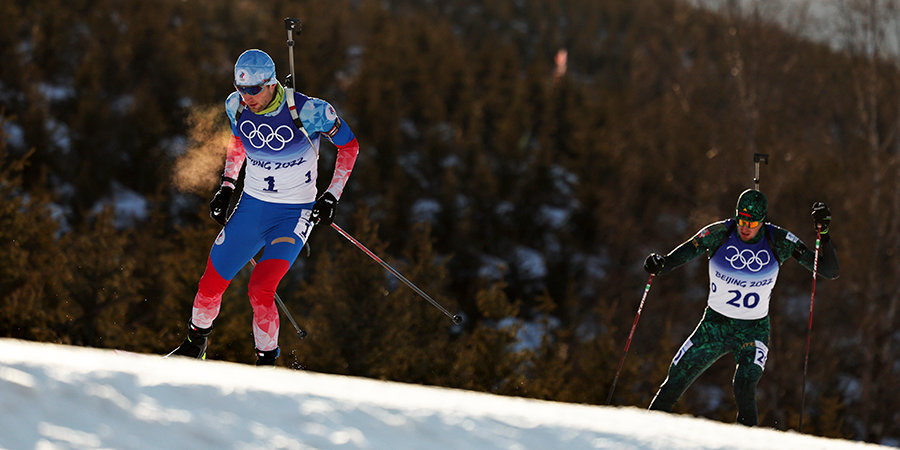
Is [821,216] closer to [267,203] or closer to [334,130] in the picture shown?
[334,130]

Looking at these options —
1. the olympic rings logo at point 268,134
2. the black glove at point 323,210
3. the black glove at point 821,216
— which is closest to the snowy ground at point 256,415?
the black glove at point 323,210

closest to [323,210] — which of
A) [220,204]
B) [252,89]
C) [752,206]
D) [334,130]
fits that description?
[334,130]

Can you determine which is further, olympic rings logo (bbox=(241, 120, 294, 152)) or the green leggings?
the green leggings

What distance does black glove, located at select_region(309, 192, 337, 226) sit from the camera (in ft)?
16.6

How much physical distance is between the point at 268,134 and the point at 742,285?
3.14 metres

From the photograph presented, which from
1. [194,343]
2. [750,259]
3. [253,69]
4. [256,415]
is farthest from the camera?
[750,259]

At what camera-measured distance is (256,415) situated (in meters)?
2.12

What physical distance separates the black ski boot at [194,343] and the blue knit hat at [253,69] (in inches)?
58.7

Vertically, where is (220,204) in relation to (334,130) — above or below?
below

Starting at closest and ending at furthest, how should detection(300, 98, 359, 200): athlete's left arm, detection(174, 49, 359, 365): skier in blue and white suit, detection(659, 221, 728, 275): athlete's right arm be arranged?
detection(174, 49, 359, 365): skier in blue and white suit
detection(300, 98, 359, 200): athlete's left arm
detection(659, 221, 728, 275): athlete's right arm

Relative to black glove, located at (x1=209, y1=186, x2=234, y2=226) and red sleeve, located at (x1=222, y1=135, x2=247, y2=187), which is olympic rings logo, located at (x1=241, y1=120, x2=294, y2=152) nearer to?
red sleeve, located at (x1=222, y1=135, x2=247, y2=187)

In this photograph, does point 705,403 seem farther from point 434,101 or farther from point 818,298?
point 434,101

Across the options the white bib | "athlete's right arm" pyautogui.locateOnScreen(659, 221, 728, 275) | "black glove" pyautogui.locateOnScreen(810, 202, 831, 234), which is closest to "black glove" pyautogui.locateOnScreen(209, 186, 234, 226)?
"athlete's right arm" pyautogui.locateOnScreen(659, 221, 728, 275)

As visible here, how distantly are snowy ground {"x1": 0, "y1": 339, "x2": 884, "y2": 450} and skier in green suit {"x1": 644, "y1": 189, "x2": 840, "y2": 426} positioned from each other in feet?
9.25
